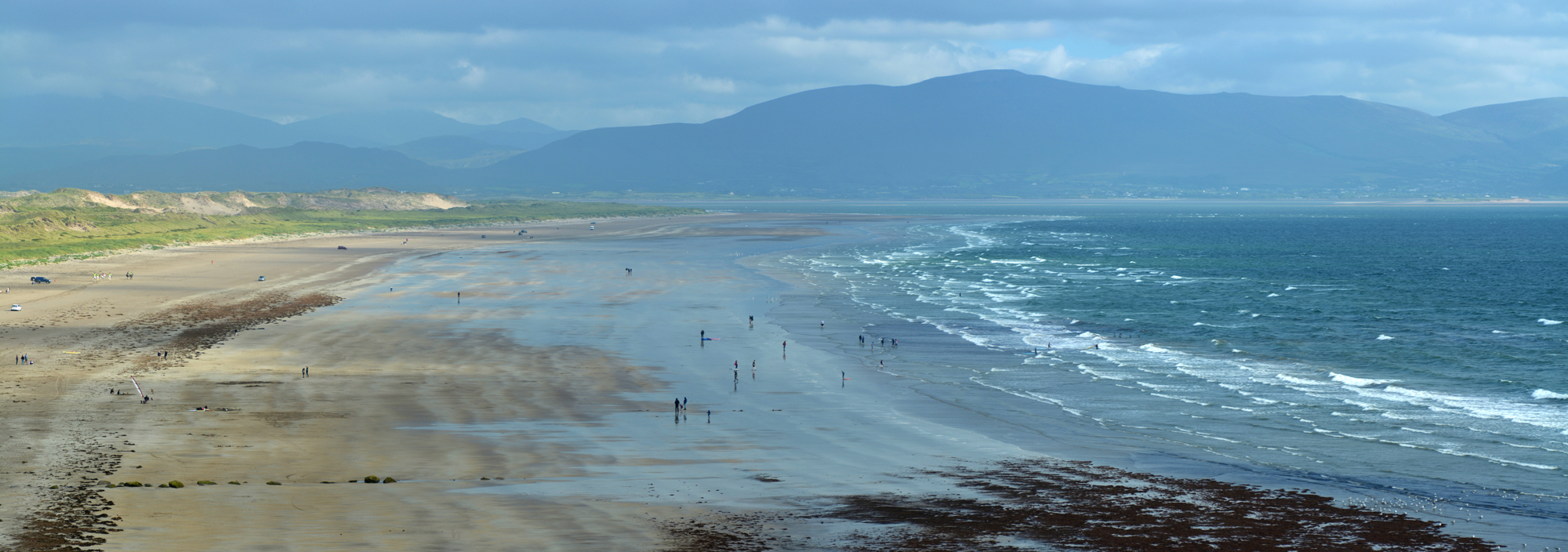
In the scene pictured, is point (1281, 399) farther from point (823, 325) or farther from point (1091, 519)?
point (823, 325)

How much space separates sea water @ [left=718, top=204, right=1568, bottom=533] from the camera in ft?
110

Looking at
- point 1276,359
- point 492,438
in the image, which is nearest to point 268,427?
point 492,438

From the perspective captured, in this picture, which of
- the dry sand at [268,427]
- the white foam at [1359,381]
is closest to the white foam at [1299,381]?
the white foam at [1359,381]

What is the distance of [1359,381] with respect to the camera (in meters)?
46.8

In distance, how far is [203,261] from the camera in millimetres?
112250

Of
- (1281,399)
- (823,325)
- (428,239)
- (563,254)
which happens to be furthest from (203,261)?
(1281,399)

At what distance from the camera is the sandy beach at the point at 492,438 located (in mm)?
24969

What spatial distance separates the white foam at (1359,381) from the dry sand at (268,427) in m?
30.4

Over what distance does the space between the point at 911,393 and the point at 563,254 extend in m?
90.9

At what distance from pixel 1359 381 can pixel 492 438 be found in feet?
120

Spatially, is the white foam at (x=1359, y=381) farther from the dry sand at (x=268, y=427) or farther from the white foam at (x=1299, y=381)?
the dry sand at (x=268, y=427)

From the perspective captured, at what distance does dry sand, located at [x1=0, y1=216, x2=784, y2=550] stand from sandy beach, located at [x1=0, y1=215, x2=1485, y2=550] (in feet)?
0.41

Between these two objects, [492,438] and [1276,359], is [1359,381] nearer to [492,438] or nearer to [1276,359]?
[1276,359]

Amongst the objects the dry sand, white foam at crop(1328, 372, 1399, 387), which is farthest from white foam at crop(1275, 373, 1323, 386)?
the dry sand
